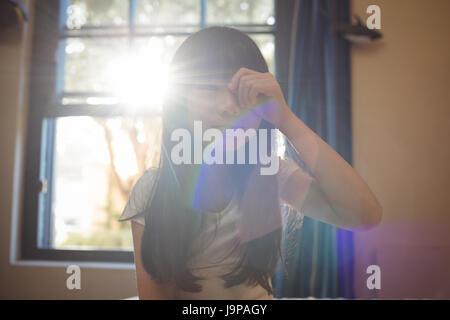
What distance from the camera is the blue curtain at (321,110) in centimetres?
115

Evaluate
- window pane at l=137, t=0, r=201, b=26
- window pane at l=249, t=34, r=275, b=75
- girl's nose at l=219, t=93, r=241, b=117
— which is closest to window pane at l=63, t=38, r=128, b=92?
window pane at l=137, t=0, r=201, b=26

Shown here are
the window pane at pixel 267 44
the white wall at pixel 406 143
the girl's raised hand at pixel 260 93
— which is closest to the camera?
the girl's raised hand at pixel 260 93

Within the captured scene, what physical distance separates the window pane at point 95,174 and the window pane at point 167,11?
0.54 m

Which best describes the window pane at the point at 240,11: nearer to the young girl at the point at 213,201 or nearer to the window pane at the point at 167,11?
the window pane at the point at 167,11

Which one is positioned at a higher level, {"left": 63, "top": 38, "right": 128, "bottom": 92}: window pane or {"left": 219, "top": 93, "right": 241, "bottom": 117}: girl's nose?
{"left": 63, "top": 38, "right": 128, "bottom": 92}: window pane

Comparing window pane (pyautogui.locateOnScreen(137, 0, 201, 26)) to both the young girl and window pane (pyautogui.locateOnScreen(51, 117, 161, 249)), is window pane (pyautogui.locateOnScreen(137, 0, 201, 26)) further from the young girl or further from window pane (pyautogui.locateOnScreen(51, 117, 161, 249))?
the young girl

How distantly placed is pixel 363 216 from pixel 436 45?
3.58ft

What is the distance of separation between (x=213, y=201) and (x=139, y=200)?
0.48ft

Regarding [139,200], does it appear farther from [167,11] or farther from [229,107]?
[167,11]

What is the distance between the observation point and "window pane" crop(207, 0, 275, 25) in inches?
55.7

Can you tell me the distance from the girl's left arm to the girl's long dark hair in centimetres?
13

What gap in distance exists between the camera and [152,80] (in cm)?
143

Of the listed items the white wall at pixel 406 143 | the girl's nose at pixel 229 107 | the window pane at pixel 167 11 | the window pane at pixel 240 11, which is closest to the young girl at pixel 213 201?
the girl's nose at pixel 229 107
